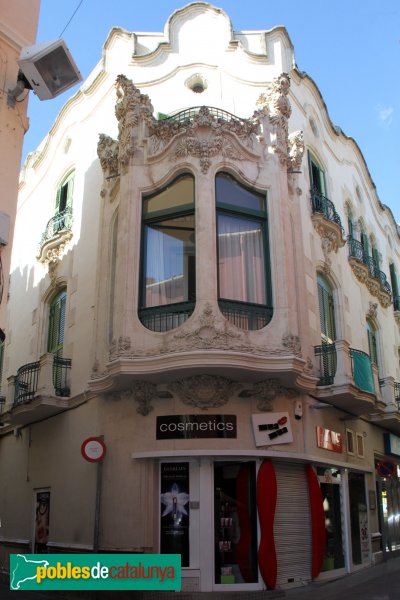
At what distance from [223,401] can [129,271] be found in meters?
3.63

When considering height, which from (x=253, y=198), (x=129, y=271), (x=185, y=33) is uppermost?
(x=185, y=33)

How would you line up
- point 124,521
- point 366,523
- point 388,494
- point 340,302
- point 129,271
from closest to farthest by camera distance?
point 124,521
point 129,271
point 366,523
point 340,302
point 388,494

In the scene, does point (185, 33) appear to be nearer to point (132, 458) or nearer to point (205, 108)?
point (205, 108)

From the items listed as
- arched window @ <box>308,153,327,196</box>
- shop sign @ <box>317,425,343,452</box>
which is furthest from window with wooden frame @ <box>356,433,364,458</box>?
arched window @ <box>308,153,327,196</box>

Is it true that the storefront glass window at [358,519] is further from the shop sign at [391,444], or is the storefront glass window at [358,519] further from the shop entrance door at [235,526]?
the shop entrance door at [235,526]

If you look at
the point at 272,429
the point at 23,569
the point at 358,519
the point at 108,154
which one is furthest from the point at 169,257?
the point at 358,519

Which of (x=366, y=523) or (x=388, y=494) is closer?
(x=366, y=523)

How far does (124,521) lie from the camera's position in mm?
13578

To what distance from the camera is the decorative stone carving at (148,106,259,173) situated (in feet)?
49.8

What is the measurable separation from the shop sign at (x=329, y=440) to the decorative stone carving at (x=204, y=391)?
290 centimetres

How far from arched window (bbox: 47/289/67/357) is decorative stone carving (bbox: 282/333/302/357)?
6.92 metres

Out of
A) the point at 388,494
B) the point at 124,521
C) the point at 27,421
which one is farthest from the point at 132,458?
the point at 388,494

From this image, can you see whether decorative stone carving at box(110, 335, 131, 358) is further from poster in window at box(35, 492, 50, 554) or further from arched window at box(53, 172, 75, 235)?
arched window at box(53, 172, 75, 235)

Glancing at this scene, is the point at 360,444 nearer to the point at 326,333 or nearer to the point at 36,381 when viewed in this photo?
the point at 326,333
